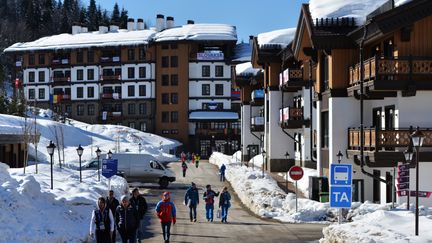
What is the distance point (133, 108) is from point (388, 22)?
221 ft

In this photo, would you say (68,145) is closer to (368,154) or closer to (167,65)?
(167,65)

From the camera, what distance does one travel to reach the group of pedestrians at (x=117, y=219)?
1359 cm

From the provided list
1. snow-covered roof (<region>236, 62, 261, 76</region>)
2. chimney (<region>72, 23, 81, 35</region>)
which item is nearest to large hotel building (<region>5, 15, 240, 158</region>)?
chimney (<region>72, 23, 81, 35</region>)

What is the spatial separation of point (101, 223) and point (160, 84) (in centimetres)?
7344

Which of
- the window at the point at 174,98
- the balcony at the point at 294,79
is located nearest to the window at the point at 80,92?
the window at the point at 174,98

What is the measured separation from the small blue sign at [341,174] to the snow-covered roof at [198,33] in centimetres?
7028

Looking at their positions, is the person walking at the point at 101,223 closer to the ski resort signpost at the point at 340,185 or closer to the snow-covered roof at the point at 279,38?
the ski resort signpost at the point at 340,185

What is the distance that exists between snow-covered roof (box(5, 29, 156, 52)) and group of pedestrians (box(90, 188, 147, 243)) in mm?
71690

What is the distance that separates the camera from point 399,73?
23328 mm

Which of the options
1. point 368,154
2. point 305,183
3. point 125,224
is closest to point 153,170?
point 305,183

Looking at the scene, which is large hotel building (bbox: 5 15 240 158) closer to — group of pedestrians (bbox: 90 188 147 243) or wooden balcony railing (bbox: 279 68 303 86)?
wooden balcony railing (bbox: 279 68 303 86)

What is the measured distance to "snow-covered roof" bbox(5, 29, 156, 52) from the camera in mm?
87438

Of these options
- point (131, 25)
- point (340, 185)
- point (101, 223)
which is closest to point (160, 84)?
point (131, 25)

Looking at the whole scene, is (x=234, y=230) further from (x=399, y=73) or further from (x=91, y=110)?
(x=91, y=110)
